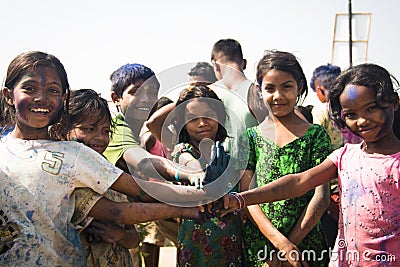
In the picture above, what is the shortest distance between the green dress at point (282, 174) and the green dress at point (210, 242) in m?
0.08

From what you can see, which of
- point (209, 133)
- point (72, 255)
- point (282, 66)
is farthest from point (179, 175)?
point (282, 66)

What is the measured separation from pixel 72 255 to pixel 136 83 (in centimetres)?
185

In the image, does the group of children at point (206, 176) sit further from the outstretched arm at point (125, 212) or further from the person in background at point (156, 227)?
the person in background at point (156, 227)

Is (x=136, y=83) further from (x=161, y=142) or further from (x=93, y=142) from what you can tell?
(x=93, y=142)

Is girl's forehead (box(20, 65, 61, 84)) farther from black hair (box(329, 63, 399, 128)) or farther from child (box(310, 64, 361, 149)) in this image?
child (box(310, 64, 361, 149))

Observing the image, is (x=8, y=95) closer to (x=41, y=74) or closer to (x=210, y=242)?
(x=41, y=74)

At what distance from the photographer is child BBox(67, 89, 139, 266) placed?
235cm

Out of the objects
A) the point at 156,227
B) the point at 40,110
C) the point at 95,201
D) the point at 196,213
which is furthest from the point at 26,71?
the point at 156,227

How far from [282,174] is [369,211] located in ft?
2.01

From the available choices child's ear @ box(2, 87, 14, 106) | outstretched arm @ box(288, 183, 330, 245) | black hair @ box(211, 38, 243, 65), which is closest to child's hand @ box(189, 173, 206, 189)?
outstretched arm @ box(288, 183, 330, 245)

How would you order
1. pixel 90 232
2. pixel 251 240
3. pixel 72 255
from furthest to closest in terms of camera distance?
1. pixel 251 240
2. pixel 90 232
3. pixel 72 255

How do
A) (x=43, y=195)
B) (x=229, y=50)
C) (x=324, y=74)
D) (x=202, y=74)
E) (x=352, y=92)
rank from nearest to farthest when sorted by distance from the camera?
(x=43, y=195), (x=352, y=92), (x=202, y=74), (x=229, y=50), (x=324, y=74)

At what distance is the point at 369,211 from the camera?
2416mm

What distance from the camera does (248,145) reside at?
3.06 m
